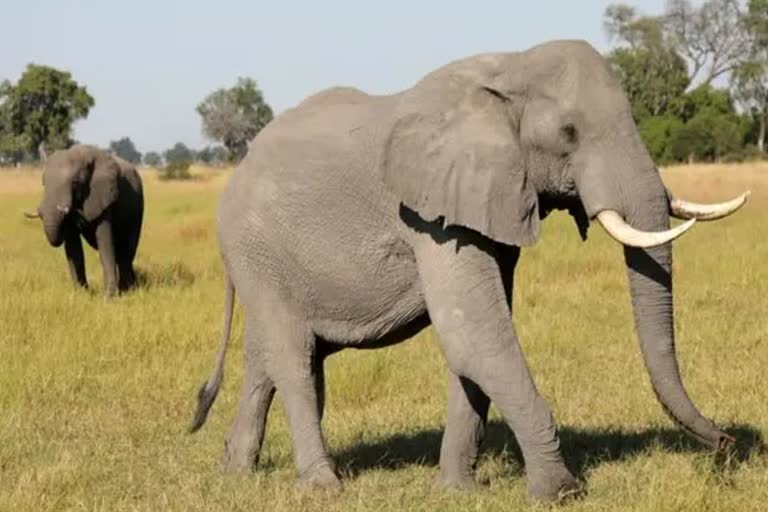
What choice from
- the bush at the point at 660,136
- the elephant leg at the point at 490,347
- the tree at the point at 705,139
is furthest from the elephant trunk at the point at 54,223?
the bush at the point at 660,136

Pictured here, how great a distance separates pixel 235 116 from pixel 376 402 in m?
78.7

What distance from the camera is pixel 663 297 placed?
196 inches

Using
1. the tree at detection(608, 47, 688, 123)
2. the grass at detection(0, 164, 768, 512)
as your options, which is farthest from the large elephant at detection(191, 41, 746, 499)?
the tree at detection(608, 47, 688, 123)

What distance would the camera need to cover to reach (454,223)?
196 inches

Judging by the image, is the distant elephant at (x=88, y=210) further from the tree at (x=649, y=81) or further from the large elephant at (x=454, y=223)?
the tree at (x=649, y=81)

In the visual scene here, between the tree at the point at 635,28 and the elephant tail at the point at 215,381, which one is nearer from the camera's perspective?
Answer: the elephant tail at the point at 215,381

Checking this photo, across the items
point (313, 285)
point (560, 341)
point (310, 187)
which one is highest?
point (310, 187)

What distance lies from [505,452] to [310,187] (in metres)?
1.63

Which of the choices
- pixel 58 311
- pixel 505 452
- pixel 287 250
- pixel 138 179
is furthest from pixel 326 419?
pixel 138 179

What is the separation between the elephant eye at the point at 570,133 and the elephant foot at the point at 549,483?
49.3 inches

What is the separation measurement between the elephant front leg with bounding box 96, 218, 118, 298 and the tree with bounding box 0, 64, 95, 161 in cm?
4625

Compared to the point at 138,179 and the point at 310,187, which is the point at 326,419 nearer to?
the point at 310,187

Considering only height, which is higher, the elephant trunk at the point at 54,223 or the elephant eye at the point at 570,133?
the elephant eye at the point at 570,133

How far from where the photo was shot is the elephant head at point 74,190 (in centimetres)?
1404
